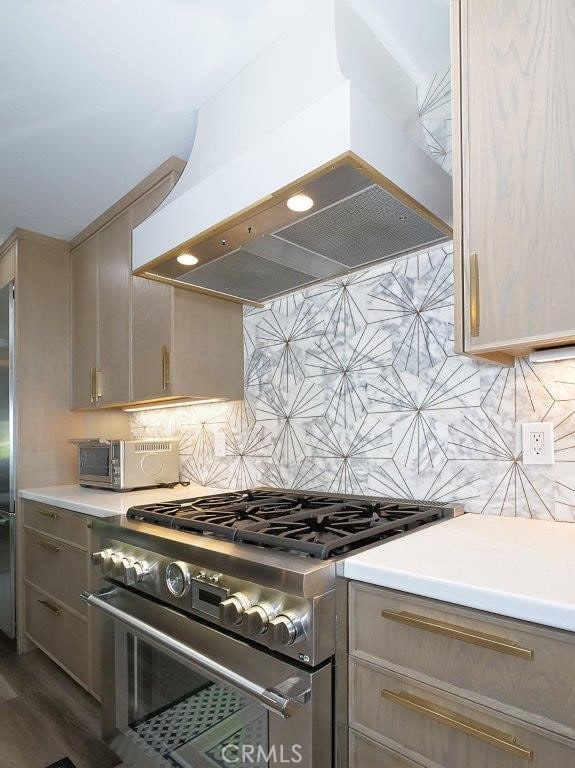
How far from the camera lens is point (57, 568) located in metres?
2.16

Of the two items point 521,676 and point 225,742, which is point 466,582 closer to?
point 521,676

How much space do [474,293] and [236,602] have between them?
89cm

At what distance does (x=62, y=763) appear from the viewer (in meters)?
1.66

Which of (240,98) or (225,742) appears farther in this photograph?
(240,98)

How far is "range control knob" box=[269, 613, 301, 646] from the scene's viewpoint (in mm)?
963

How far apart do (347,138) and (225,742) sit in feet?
4.79

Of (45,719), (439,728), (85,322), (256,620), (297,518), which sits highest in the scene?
(85,322)

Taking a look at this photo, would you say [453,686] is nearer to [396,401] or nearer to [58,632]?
[396,401]

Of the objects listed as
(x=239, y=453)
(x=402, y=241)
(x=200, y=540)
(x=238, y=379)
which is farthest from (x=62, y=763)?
(x=402, y=241)

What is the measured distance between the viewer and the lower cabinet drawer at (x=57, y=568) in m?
→ 1.99

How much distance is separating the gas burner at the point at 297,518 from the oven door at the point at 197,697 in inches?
9.0

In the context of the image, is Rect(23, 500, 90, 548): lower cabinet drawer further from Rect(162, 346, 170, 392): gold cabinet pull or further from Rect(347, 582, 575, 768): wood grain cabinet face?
Rect(347, 582, 575, 768): wood grain cabinet face

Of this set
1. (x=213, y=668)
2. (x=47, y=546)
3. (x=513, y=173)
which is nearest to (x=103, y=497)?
(x=47, y=546)

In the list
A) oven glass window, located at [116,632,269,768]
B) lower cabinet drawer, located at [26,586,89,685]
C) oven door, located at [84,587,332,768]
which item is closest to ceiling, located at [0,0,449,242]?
oven door, located at [84,587,332,768]
